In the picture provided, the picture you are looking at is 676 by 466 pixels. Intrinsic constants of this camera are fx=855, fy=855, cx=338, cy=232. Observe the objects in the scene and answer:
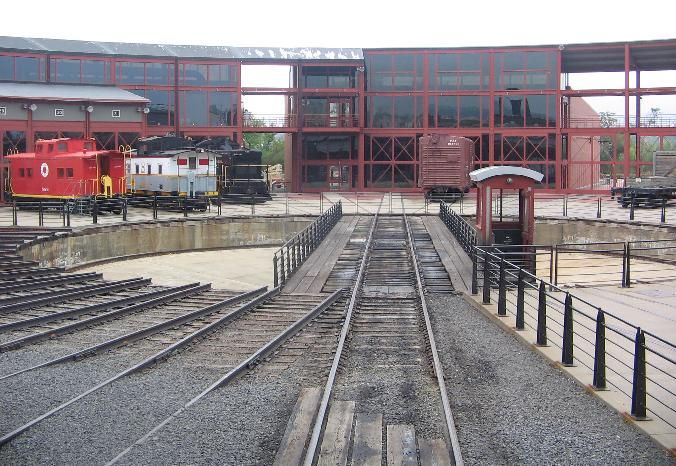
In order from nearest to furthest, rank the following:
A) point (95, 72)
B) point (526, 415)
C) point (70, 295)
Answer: point (526, 415) → point (70, 295) → point (95, 72)

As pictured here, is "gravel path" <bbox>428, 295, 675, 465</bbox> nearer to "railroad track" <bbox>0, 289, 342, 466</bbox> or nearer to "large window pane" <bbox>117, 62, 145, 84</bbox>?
"railroad track" <bbox>0, 289, 342, 466</bbox>

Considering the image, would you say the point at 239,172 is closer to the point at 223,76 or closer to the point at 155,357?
the point at 223,76

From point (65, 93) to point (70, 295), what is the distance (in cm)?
3502

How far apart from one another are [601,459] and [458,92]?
52677mm

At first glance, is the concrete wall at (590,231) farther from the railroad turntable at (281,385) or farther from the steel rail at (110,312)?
the steel rail at (110,312)

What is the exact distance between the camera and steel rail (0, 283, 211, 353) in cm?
1347

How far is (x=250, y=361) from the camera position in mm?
11914

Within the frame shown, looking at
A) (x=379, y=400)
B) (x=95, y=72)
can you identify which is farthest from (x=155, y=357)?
(x=95, y=72)

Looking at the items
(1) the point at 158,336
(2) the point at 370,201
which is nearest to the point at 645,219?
(2) the point at 370,201

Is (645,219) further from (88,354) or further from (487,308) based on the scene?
(88,354)

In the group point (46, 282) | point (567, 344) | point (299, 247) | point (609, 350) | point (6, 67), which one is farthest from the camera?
point (6, 67)

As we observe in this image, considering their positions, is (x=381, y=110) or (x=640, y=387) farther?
(x=381, y=110)

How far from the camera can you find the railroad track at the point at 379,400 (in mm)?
8023

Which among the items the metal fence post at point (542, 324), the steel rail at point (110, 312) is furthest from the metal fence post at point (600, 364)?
the steel rail at point (110, 312)
